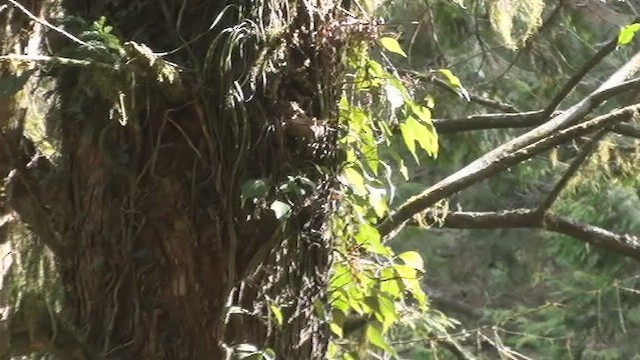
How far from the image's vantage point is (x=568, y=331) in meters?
6.52

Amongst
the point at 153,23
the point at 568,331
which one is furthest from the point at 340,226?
the point at 568,331

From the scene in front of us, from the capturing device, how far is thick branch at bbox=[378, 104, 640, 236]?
1.87 meters

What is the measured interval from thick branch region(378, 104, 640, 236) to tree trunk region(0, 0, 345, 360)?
542 millimetres

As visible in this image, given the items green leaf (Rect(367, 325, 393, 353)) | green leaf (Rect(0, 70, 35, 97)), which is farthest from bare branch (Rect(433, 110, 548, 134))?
green leaf (Rect(0, 70, 35, 97))

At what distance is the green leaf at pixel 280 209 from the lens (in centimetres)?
128

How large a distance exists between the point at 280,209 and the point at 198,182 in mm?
143

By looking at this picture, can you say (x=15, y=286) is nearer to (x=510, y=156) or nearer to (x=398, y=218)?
(x=398, y=218)

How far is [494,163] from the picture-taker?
1.92m

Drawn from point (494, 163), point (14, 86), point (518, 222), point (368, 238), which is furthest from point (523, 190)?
point (14, 86)

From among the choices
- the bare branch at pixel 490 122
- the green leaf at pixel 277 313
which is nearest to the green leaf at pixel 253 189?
the green leaf at pixel 277 313

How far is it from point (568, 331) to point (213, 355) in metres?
5.64

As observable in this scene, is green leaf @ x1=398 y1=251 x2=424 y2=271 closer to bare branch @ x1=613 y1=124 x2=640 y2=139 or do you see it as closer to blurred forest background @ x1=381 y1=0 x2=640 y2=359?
blurred forest background @ x1=381 y1=0 x2=640 y2=359

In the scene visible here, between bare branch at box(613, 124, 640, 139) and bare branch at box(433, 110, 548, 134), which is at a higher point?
bare branch at box(433, 110, 548, 134)

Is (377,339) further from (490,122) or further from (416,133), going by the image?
(490,122)
